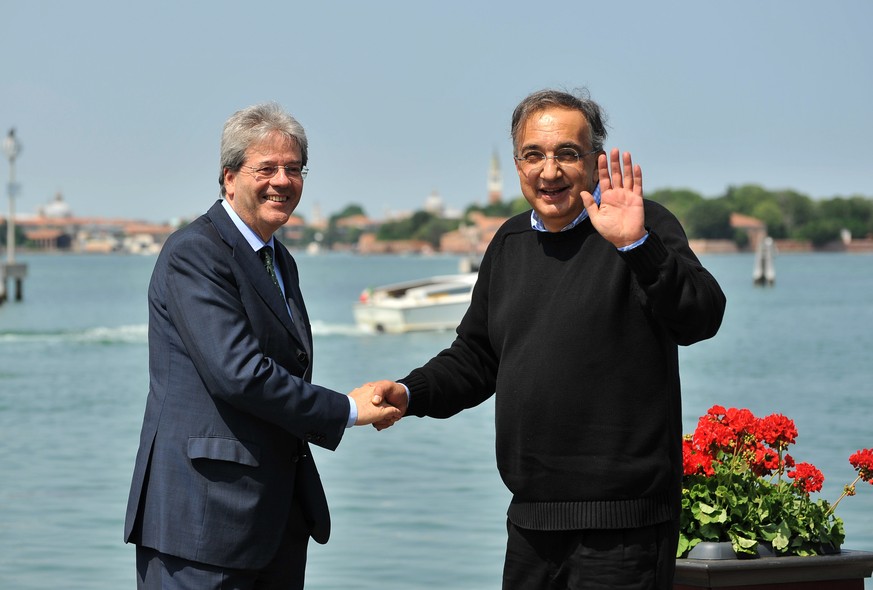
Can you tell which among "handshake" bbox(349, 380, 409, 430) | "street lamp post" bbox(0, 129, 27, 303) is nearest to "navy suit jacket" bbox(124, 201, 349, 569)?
"handshake" bbox(349, 380, 409, 430)

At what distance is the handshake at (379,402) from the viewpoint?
3568 mm

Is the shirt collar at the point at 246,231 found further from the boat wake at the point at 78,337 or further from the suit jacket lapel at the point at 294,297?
the boat wake at the point at 78,337

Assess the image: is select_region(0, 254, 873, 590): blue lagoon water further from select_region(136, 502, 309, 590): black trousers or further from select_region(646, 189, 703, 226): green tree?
select_region(646, 189, 703, 226): green tree

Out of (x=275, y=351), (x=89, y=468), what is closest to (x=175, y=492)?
(x=275, y=351)

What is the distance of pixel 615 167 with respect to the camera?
3.21 metres

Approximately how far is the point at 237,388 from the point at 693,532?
1.50m

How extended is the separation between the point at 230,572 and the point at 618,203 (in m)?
1.29

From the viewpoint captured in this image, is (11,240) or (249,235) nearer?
(249,235)

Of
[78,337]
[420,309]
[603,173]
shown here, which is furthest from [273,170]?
[420,309]

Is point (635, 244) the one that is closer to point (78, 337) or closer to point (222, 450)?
point (222, 450)

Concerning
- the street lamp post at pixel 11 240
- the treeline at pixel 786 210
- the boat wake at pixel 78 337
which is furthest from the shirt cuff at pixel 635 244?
the treeline at pixel 786 210

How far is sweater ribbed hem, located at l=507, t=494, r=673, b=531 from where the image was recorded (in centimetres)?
312

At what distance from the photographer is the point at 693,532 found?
3.91 m

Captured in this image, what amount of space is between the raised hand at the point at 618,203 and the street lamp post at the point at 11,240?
51573 millimetres
